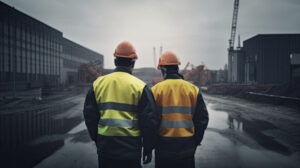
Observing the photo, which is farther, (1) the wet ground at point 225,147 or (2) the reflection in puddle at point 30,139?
(2) the reflection in puddle at point 30,139

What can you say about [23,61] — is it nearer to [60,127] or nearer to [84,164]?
[60,127]

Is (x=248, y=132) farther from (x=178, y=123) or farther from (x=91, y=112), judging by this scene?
(x=91, y=112)

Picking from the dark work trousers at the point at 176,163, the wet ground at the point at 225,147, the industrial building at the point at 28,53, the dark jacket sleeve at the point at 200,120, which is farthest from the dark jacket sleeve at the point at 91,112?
the industrial building at the point at 28,53

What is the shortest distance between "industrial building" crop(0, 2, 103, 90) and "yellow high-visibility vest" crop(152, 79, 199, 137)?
1690 centimetres

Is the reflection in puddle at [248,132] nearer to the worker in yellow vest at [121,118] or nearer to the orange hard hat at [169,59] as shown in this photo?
the orange hard hat at [169,59]

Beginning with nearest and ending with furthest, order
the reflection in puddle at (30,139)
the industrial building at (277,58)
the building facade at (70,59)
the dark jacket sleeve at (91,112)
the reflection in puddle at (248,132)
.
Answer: the dark jacket sleeve at (91,112)
the reflection in puddle at (30,139)
the reflection in puddle at (248,132)
the industrial building at (277,58)
the building facade at (70,59)

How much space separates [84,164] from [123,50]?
2.75m

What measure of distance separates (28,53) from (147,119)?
28095mm

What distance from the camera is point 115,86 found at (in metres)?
2.02

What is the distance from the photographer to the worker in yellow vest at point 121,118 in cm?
194

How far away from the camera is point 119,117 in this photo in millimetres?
1951

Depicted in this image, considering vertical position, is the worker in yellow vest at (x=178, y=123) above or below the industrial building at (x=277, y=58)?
below

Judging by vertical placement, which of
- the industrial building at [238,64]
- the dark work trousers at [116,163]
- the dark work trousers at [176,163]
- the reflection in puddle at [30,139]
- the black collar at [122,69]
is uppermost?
the industrial building at [238,64]

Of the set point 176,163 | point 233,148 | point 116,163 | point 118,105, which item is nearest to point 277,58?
point 233,148
